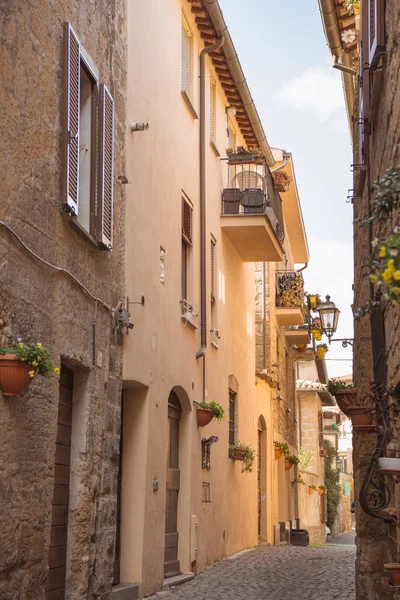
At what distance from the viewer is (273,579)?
12.6 metres

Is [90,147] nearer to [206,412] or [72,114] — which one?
[72,114]

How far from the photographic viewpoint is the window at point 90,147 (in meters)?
8.15

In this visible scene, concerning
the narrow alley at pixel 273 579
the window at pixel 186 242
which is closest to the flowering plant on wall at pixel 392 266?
the narrow alley at pixel 273 579

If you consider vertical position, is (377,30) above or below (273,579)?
above

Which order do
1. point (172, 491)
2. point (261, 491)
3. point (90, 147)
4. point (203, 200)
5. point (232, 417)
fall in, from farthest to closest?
point (261, 491)
point (232, 417)
point (203, 200)
point (172, 491)
point (90, 147)

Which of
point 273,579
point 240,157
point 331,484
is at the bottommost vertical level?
point 273,579

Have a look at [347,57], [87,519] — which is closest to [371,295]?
[87,519]

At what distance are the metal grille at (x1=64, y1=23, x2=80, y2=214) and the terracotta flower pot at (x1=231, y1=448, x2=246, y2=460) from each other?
922cm

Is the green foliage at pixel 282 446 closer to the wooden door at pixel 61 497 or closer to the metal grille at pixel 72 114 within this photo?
the wooden door at pixel 61 497

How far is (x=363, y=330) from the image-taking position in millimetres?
9992

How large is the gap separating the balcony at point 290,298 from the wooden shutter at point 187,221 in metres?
9.07

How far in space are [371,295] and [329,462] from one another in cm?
3037

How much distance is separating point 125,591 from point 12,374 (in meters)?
4.36

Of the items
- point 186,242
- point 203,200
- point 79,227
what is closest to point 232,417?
point 203,200
